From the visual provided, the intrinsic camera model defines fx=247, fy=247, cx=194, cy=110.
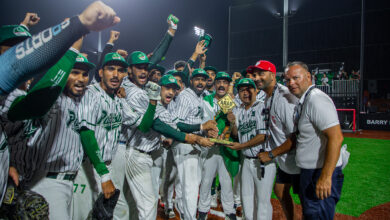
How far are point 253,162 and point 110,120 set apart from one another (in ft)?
6.35

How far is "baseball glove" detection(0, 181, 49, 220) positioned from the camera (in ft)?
4.65

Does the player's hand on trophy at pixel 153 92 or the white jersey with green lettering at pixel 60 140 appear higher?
the player's hand on trophy at pixel 153 92

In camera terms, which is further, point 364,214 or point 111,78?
point 364,214

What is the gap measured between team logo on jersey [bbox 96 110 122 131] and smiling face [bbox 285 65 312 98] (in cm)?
189

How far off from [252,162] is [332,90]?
14262 millimetres

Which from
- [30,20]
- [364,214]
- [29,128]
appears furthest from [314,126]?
[30,20]

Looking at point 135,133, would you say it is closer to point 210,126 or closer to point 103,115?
point 103,115

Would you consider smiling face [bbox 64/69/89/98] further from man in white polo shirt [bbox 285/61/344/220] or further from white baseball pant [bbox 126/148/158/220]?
man in white polo shirt [bbox 285/61/344/220]

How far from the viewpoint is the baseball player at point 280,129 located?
2.95 metres

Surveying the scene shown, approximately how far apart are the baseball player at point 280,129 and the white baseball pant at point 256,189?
0.13 m

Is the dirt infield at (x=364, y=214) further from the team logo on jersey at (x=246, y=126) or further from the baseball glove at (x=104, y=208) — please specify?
the baseball glove at (x=104, y=208)

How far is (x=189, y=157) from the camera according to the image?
3.46 m

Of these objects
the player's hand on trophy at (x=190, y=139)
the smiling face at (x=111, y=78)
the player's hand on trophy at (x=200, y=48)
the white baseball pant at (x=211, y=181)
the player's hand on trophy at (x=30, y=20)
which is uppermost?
the player's hand on trophy at (x=200, y=48)

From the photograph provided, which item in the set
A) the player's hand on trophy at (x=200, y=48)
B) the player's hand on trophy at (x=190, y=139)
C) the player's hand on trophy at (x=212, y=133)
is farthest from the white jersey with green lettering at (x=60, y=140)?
the player's hand on trophy at (x=200, y=48)
